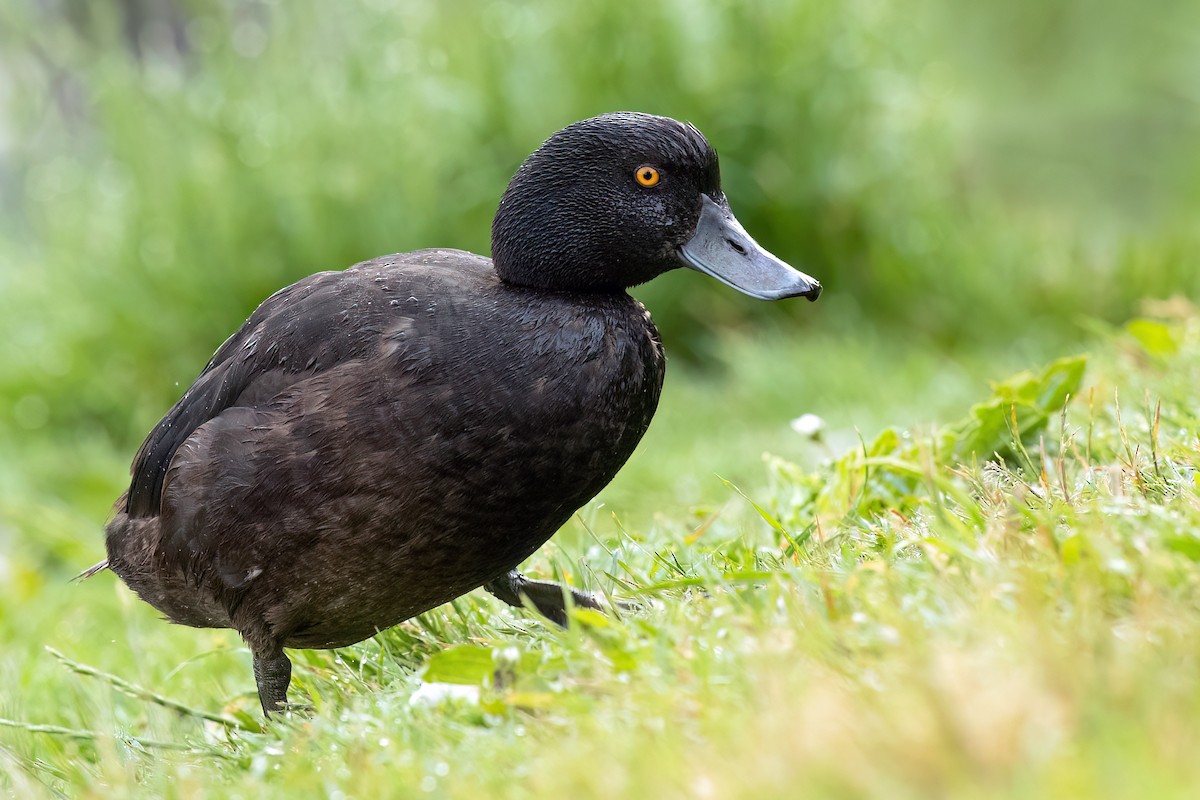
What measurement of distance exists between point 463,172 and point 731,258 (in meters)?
4.46

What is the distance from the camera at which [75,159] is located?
316 inches

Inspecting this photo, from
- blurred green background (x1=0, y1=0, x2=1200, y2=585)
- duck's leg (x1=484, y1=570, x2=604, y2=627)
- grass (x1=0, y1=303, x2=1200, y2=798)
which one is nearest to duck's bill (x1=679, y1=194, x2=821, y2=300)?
grass (x1=0, y1=303, x2=1200, y2=798)

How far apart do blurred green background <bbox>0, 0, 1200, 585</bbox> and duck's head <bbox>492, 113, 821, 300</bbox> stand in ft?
11.5

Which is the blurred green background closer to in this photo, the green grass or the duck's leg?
the green grass

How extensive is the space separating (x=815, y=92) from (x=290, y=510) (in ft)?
17.3

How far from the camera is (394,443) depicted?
9.45 ft

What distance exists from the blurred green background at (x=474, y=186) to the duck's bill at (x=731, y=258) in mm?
3464

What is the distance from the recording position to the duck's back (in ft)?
9.45

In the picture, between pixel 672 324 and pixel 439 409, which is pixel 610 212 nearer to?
pixel 439 409

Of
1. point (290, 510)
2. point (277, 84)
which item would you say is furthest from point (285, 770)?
point (277, 84)

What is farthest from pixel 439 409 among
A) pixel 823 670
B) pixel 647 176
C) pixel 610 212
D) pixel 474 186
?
pixel 474 186

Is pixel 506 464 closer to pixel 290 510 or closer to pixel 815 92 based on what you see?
pixel 290 510

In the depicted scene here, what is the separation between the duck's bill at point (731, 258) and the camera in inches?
129

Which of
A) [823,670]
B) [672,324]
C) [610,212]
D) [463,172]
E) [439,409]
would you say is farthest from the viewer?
[672,324]
